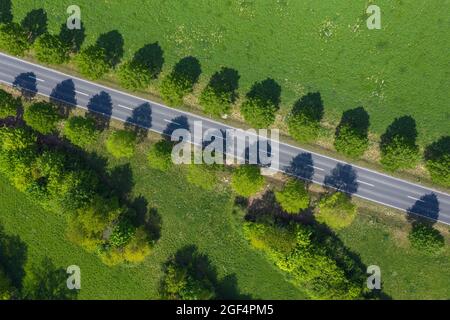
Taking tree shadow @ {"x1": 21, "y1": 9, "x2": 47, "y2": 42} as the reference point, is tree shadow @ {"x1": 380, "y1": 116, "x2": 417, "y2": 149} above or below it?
below

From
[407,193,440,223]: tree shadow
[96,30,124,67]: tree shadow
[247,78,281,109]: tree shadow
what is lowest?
[407,193,440,223]: tree shadow

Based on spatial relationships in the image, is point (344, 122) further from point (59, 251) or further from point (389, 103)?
point (59, 251)

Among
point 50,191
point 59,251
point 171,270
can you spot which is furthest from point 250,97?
point 59,251

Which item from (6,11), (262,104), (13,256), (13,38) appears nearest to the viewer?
(262,104)

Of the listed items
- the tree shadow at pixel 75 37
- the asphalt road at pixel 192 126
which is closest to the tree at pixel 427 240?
the asphalt road at pixel 192 126

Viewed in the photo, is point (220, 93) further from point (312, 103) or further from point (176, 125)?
point (312, 103)

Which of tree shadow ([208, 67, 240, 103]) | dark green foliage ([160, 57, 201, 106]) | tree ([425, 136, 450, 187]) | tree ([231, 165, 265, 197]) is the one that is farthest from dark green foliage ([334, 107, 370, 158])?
dark green foliage ([160, 57, 201, 106])

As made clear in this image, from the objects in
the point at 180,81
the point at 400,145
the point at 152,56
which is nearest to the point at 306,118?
the point at 400,145

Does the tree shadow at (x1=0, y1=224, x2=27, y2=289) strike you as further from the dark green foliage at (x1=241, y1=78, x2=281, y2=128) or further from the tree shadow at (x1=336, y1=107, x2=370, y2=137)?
the tree shadow at (x1=336, y1=107, x2=370, y2=137)
